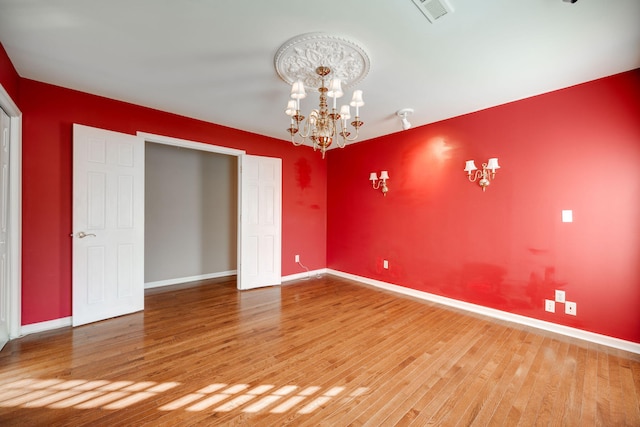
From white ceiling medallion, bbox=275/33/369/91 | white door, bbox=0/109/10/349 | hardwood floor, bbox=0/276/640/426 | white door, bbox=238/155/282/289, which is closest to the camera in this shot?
hardwood floor, bbox=0/276/640/426

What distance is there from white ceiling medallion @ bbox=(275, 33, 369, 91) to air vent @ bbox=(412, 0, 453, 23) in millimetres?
510

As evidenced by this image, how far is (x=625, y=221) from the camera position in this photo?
235 cm

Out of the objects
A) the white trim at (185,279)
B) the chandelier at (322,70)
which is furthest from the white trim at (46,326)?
the chandelier at (322,70)

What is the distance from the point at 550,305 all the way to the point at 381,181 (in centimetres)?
259

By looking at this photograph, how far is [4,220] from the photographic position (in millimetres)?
2291

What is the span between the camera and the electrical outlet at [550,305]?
8.90 ft

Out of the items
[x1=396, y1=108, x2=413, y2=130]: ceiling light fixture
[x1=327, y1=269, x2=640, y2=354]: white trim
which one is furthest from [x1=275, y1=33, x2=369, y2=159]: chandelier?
[x1=327, y1=269, x2=640, y2=354]: white trim

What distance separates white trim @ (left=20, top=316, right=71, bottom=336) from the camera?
100 inches

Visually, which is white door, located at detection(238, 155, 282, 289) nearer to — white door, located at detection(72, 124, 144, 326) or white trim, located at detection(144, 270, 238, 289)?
white trim, located at detection(144, 270, 238, 289)

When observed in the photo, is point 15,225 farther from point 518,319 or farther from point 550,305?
point 550,305

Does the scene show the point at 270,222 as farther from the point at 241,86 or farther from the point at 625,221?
the point at 625,221

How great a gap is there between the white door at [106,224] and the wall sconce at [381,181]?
330 cm

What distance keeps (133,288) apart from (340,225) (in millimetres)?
3321

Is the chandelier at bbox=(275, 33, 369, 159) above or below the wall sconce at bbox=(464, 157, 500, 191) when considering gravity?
above
